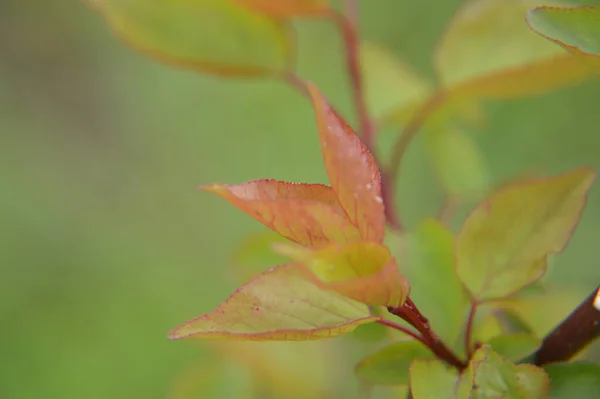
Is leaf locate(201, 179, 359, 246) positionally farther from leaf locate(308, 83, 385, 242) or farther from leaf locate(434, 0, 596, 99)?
leaf locate(434, 0, 596, 99)

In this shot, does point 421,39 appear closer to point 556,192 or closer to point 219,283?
point 219,283

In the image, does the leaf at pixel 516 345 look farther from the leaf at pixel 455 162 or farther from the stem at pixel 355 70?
the leaf at pixel 455 162

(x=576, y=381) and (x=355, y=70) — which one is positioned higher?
(x=355, y=70)

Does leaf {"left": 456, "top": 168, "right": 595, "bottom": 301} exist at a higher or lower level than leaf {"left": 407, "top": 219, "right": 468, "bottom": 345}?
higher

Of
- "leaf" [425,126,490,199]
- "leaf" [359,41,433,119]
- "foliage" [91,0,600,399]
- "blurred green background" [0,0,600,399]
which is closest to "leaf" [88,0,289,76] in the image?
"foliage" [91,0,600,399]

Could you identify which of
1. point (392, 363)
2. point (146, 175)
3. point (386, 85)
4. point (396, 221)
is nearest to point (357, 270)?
point (392, 363)

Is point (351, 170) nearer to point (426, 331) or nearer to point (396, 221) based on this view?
point (426, 331)
